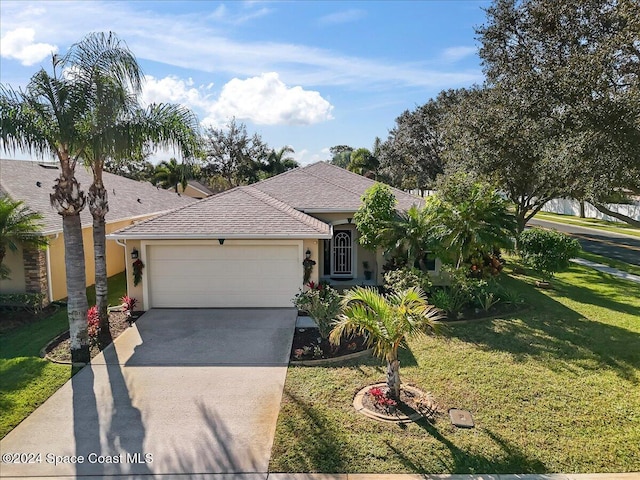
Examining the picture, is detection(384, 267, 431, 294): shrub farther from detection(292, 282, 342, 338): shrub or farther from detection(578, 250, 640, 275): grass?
detection(578, 250, 640, 275): grass

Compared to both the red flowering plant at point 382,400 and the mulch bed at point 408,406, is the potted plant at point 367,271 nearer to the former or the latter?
the mulch bed at point 408,406

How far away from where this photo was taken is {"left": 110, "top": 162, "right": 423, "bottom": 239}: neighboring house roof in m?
12.2

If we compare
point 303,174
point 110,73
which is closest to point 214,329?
point 110,73

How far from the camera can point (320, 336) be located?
1041 centimetres

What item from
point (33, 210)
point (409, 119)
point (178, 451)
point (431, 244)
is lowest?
point (178, 451)

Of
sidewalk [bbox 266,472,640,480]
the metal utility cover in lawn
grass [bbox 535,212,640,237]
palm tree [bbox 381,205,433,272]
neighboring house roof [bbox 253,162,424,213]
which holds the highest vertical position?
neighboring house roof [bbox 253,162,424,213]

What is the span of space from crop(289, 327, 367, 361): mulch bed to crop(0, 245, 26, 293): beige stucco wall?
9120 millimetres

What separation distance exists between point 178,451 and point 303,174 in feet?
51.9

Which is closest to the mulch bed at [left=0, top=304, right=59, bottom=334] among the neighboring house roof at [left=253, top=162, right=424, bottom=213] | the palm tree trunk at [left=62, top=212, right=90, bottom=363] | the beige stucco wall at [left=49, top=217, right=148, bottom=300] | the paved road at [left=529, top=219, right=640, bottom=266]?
the beige stucco wall at [left=49, top=217, right=148, bottom=300]

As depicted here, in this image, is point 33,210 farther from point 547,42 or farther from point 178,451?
point 547,42

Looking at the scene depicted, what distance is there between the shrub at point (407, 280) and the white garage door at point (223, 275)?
2.79m

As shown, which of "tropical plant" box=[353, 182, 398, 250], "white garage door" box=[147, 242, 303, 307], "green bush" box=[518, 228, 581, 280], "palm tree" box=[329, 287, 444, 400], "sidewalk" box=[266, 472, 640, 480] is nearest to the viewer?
"sidewalk" box=[266, 472, 640, 480]

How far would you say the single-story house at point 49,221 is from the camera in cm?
1309

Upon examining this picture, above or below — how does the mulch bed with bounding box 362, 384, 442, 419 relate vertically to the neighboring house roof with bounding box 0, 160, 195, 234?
below
